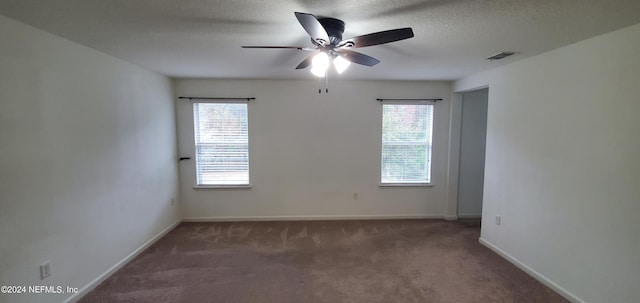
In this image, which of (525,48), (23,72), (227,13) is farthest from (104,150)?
(525,48)

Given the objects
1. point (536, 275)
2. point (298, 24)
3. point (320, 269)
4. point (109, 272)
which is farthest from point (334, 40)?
point (109, 272)

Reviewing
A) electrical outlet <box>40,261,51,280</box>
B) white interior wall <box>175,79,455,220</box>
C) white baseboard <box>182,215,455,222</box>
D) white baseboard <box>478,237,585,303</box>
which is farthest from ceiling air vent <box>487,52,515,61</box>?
electrical outlet <box>40,261,51,280</box>

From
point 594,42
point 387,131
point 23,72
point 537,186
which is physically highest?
point 594,42

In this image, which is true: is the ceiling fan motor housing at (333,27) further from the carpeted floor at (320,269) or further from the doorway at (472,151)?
the doorway at (472,151)

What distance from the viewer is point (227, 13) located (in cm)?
157

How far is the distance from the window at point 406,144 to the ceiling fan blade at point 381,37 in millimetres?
2402

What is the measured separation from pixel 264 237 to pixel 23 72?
280 centimetres

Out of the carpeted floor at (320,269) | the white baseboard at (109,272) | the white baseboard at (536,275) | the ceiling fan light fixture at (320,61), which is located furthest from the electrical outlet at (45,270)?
the white baseboard at (536,275)

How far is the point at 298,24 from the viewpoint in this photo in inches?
69.1

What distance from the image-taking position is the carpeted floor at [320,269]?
2.20m

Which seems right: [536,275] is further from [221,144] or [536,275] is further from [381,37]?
[221,144]

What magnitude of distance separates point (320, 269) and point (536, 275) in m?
2.20

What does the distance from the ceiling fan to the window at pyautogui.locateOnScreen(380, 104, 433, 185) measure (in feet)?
6.89

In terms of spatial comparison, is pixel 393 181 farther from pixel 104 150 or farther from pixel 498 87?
pixel 104 150
